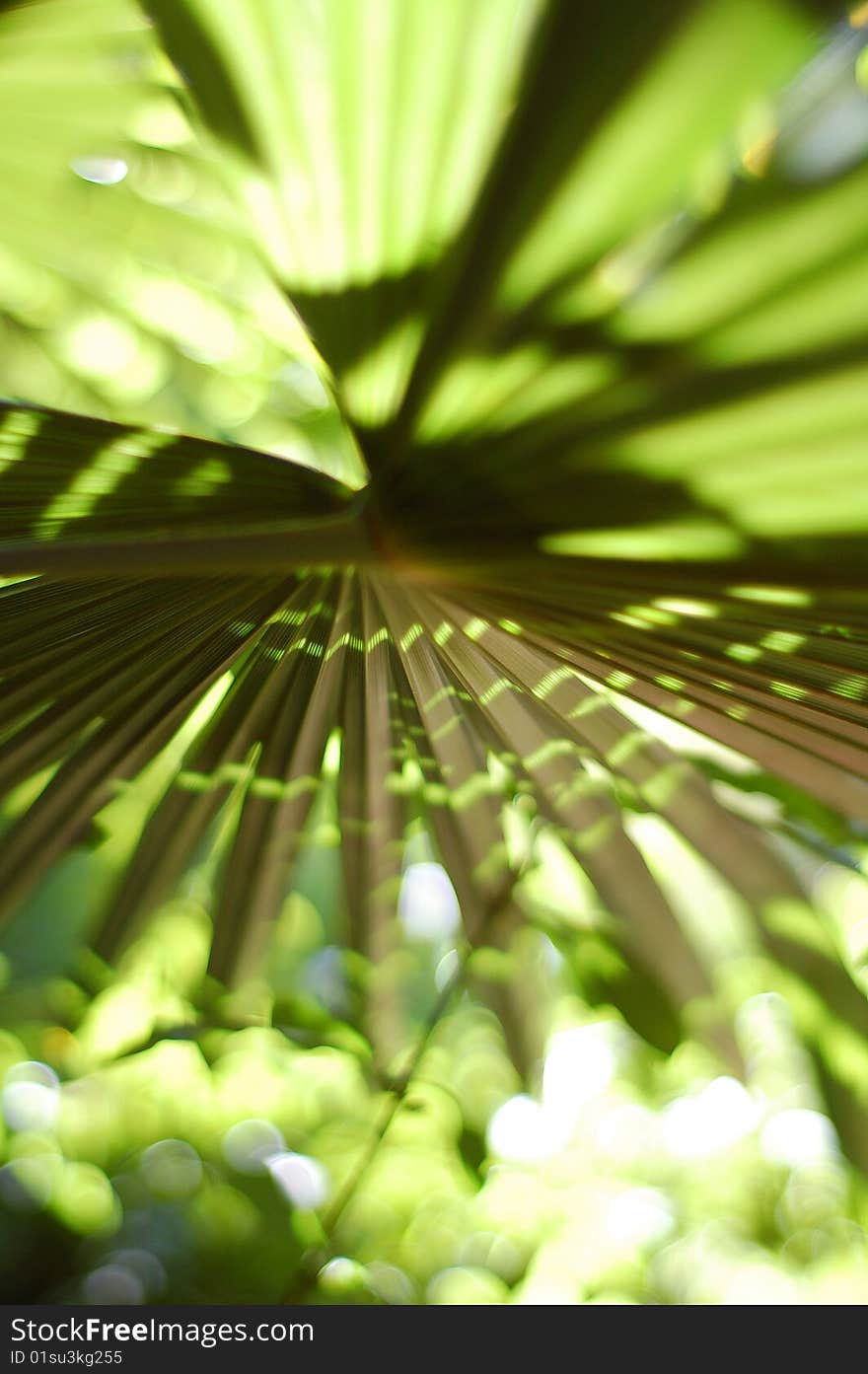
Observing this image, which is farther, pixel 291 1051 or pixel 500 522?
pixel 291 1051

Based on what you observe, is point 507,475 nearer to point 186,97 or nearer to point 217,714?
point 186,97

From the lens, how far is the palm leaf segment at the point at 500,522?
490mm

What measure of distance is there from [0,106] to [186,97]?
0.77ft

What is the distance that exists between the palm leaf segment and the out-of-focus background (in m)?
0.05

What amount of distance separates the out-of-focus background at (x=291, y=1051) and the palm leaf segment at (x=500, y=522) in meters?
0.05

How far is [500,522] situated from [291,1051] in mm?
2770

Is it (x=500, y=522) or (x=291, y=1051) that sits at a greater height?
(x=500, y=522)

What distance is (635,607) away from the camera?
786 mm

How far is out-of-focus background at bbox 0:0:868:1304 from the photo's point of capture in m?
0.85

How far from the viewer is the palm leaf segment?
0.49 meters

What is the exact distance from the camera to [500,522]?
70 cm

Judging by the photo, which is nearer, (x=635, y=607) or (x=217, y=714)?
(x=635, y=607)

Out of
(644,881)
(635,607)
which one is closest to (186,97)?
(635,607)

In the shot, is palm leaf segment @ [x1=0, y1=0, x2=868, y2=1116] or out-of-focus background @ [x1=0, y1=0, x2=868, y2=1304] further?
out-of-focus background @ [x1=0, y1=0, x2=868, y2=1304]
